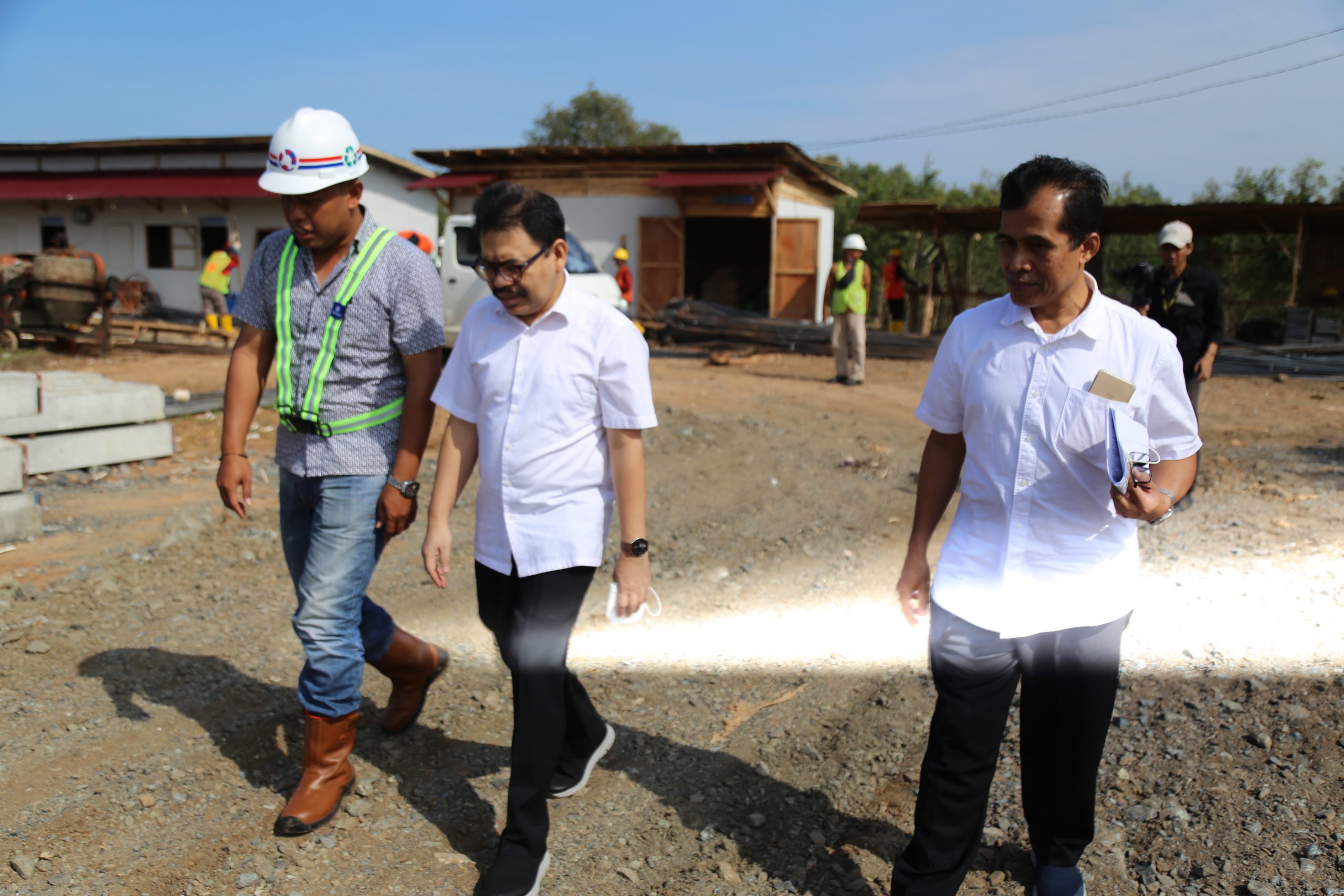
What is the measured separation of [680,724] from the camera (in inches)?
142

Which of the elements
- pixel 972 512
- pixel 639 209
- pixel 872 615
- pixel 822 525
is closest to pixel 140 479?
pixel 822 525

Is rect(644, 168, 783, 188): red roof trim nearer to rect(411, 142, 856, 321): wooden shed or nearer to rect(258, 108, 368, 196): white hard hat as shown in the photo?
rect(411, 142, 856, 321): wooden shed

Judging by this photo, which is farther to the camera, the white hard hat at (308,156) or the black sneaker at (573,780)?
the black sneaker at (573,780)

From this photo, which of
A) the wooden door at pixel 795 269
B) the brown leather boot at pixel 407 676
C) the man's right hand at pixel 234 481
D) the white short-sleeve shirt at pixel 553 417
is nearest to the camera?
the white short-sleeve shirt at pixel 553 417

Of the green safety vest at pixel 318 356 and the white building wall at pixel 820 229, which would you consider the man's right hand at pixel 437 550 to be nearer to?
the green safety vest at pixel 318 356

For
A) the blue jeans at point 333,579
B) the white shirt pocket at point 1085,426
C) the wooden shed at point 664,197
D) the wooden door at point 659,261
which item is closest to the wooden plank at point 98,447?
the blue jeans at point 333,579

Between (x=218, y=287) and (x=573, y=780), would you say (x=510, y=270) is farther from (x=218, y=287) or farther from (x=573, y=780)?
(x=218, y=287)

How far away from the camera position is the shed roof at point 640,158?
63.2 ft

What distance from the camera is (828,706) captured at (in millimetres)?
3664

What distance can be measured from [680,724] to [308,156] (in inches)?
89.7

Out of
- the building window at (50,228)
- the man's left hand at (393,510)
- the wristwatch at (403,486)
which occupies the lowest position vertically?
the man's left hand at (393,510)

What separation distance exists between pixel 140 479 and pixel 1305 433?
10.6 meters

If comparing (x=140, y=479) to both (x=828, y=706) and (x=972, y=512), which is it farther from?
(x=972, y=512)

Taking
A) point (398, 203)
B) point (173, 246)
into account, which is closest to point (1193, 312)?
point (398, 203)
